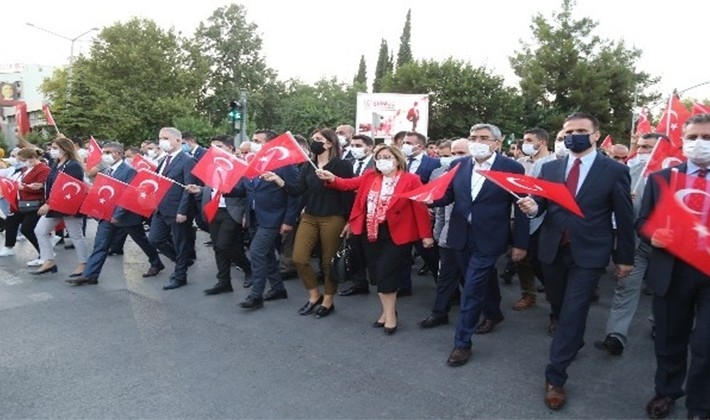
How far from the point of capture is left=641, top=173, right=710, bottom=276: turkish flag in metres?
3.17

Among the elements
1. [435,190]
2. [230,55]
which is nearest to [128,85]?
[230,55]

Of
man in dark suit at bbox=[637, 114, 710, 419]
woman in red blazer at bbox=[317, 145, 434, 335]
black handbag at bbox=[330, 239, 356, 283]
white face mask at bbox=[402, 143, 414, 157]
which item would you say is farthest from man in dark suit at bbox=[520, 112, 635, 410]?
white face mask at bbox=[402, 143, 414, 157]

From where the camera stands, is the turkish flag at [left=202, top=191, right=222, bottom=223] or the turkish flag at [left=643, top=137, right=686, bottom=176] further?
the turkish flag at [left=202, top=191, right=222, bottom=223]

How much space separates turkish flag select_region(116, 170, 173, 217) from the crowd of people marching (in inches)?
1.0

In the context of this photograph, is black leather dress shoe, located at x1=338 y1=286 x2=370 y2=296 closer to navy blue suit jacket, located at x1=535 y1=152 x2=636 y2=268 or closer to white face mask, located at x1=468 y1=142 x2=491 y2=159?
white face mask, located at x1=468 y1=142 x2=491 y2=159

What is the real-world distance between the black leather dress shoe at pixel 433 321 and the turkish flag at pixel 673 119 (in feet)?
13.4

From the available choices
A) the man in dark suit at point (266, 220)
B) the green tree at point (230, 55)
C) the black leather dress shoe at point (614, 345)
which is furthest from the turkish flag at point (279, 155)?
the green tree at point (230, 55)

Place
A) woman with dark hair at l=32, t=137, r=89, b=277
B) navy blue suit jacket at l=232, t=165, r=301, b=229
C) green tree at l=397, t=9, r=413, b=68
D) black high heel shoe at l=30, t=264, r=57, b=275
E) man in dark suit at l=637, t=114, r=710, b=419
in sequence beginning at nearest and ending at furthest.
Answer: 1. man in dark suit at l=637, t=114, r=710, b=419
2. navy blue suit jacket at l=232, t=165, r=301, b=229
3. woman with dark hair at l=32, t=137, r=89, b=277
4. black high heel shoe at l=30, t=264, r=57, b=275
5. green tree at l=397, t=9, r=413, b=68

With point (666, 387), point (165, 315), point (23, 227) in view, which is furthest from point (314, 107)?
point (666, 387)

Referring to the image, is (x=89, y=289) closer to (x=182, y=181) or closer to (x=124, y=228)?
(x=124, y=228)

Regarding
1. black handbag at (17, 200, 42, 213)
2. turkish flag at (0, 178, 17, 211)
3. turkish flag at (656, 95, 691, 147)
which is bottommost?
black handbag at (17, 200, 42, 213)

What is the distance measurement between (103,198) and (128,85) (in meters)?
36.1

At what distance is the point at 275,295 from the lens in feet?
21.4

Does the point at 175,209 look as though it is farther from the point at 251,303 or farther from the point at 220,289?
the point at 251,303
